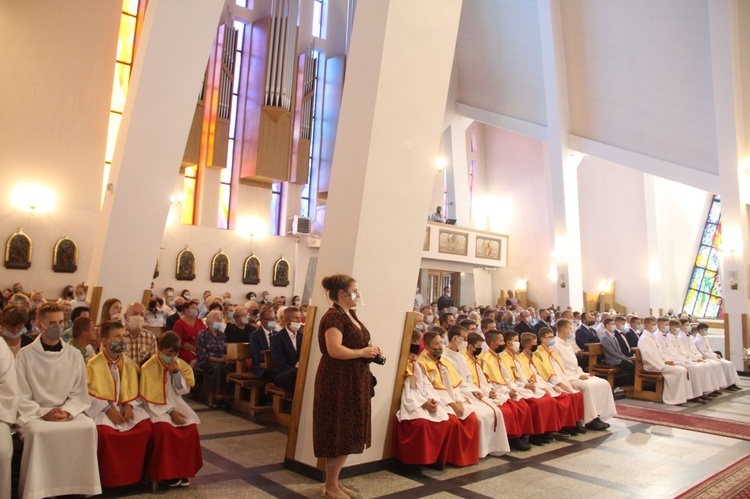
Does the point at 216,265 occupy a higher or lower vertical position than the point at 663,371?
higher

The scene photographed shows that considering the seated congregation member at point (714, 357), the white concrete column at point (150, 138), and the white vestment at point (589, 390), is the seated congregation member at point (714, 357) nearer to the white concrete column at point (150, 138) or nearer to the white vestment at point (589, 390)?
the white vestment at point (589, 390)

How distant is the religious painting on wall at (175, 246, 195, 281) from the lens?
14789 mm

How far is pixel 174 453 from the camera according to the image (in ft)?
13.8

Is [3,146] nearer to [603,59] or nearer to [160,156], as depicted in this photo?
[160,156]

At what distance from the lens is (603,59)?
620 inches

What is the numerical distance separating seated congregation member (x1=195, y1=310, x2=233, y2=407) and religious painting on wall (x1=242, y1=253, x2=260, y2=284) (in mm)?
8527

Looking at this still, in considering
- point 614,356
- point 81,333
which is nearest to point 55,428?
point 81,333

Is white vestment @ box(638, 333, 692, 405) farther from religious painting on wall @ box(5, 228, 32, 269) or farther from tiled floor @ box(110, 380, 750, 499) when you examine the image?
religious painting on wall @ box(5, 228, 32, 269)

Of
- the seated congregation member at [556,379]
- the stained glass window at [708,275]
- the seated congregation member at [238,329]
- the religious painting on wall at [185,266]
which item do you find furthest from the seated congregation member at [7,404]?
the stained glass window at [708,275]

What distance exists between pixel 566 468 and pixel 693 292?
63.3 feet

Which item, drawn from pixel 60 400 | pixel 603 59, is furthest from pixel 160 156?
pixel 603 59

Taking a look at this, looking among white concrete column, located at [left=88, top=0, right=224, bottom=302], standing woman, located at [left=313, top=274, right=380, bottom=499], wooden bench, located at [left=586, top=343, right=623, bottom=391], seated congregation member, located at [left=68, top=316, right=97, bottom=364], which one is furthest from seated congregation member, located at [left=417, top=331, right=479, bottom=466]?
white concrete column, located at [left=88, top=0, right=224, bottom=302]

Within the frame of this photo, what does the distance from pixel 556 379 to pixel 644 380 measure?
3.71 m

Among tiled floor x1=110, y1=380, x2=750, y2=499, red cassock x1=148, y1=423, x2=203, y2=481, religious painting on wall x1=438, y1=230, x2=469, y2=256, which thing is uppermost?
religious painting on wall x1=438, y1=230, x2=469, y2=256
